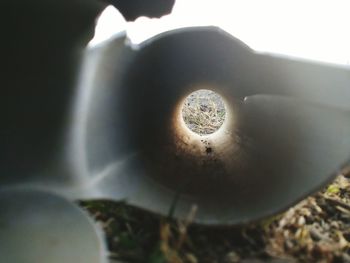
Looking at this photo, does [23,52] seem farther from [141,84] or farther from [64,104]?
[141,84]

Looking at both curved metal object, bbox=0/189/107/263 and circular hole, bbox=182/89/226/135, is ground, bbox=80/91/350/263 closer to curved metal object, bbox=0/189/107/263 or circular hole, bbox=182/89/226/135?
curved metal object, bbox=0/189/107/263

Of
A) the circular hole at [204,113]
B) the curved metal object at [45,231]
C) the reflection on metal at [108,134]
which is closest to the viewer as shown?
the curved metal object at [45,231]

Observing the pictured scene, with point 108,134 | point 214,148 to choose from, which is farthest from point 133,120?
point 214,148

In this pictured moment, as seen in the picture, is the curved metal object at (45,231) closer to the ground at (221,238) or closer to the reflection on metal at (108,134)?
the reflection on metal at (108,134)

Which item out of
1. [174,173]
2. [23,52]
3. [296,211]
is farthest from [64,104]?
[296,211]

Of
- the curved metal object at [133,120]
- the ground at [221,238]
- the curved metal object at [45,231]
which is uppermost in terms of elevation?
the curved metal object at [133,120]

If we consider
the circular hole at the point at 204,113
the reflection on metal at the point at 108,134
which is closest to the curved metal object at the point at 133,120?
the reflection on metal at the point at 108,134

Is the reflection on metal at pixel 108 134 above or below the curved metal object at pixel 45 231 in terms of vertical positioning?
above
